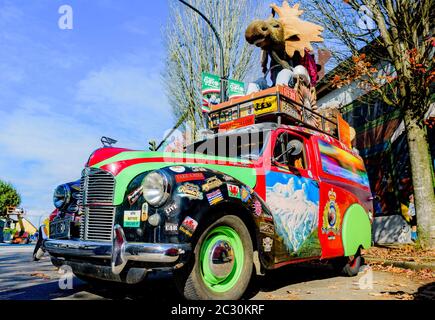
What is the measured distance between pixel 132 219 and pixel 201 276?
829 mm

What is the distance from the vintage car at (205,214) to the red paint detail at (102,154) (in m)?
0.01

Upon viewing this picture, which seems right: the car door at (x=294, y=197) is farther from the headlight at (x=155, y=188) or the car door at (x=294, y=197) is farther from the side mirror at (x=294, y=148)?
the headlight at (x=155, y=188)

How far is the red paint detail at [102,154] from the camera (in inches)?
155

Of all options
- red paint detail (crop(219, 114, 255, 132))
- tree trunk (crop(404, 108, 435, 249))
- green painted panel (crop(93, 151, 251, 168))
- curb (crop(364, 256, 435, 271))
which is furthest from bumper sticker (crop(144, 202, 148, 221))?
tree trunk (crop(404, 108, 435, 249))

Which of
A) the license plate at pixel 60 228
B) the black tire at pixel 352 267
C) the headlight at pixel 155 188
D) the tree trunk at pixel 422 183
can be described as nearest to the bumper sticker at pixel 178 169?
the headlight at pixel 155 188

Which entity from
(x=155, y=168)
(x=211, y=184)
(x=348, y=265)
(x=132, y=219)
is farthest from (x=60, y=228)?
(x=348, y=265)

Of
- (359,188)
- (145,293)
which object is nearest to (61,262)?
(145,293)

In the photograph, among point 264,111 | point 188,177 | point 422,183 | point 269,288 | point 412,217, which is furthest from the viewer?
point 412,217

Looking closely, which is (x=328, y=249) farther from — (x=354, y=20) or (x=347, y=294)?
(x=354, y=20)

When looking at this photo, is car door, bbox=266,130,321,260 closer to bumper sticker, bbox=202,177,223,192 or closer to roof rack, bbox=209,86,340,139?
roof rack, bbox=209,86,340,139

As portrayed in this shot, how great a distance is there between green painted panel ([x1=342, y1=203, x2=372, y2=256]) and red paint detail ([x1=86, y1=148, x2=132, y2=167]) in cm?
363

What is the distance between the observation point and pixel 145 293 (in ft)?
14.8

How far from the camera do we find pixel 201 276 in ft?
11.3

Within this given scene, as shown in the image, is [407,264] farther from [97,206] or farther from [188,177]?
[97,206]
